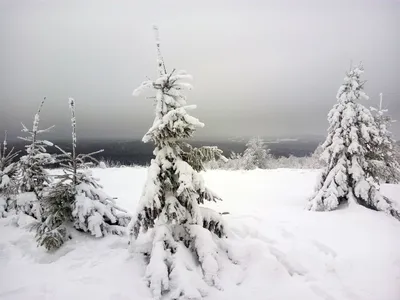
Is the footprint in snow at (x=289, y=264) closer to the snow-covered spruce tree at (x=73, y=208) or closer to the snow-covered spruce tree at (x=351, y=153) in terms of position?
the snow-covered spruce tree at (x=73, y=208)

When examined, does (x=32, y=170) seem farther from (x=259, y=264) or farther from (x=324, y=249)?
(x=324, y=249)

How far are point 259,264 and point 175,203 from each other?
5.72 ft

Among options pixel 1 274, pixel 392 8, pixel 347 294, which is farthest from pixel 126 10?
pixel 347 294

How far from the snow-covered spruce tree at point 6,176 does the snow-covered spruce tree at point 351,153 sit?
334 inches

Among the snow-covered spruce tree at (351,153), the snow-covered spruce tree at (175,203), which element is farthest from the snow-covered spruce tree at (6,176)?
the snow-covered spruce tree at (351,153)

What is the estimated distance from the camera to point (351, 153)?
819cm

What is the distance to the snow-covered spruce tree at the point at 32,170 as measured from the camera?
5801mm

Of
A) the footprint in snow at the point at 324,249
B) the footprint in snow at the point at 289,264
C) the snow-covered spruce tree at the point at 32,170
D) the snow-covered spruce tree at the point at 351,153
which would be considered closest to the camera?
the footprint in snow at the point at 289,264

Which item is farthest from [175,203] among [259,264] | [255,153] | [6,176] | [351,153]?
[255,153]

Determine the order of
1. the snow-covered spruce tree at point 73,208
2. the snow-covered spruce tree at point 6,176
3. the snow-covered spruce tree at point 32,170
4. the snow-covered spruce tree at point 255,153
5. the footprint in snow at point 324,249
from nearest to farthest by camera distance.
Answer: the snow-covered spruce tree at point 73,208, the footprint in snow at point 324,249, the snow-covered spruce tree at point 32,170, the snow-covered spruce tree at point 6,176, the snow-covered spruce tree at point 255,153

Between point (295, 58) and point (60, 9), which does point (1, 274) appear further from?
point (295, 58)

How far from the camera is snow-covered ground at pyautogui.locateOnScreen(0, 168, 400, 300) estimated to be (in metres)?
3.92

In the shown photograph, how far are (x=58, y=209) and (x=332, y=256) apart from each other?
5.30 meters

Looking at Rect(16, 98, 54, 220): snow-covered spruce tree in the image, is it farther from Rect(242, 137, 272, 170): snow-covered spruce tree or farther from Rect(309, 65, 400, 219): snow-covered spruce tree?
Rect(242, 137, 272, 170): snow-covered spruce tree
